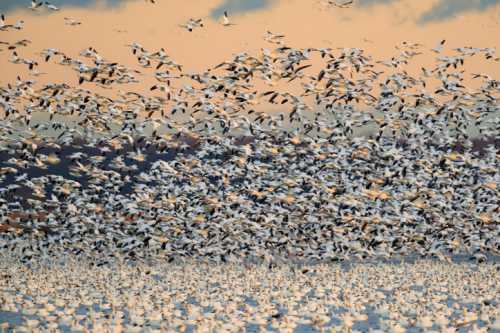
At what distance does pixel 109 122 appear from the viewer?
37500 millimetres

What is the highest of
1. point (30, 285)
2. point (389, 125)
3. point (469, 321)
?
point (389, 125)

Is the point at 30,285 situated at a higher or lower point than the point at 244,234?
lower

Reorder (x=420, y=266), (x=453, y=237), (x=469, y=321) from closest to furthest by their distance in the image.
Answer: (x=469, y=321), (x=420, y=266), (x=453, y=237)

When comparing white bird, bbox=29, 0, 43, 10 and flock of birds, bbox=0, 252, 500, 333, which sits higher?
white bird, bbox=29, 0, 43, 10

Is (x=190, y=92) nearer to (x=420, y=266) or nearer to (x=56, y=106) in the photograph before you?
(x=56, y=106)

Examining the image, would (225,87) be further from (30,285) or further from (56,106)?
(30,285)

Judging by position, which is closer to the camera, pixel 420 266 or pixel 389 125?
pixel 389 125

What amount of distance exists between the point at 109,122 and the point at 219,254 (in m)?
16.2

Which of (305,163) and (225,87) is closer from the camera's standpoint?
(225,87)

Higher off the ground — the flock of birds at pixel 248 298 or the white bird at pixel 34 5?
the white bird at pixel 34 5

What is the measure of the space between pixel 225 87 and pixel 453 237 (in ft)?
95.7

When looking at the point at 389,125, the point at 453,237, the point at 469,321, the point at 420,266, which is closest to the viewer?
the point at 469,321

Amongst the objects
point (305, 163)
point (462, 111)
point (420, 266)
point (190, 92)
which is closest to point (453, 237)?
point (420, 266)

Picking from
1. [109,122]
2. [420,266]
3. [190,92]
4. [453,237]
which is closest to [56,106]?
[109,122]
